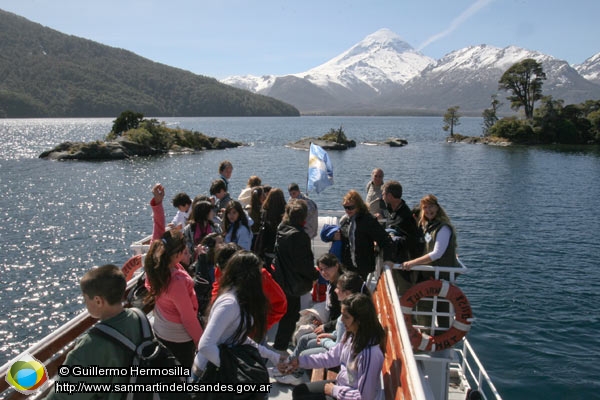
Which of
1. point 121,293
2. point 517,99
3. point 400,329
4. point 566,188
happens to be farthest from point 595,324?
point 517,99

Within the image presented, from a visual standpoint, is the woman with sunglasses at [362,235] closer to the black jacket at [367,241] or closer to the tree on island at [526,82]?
the black jacket at [367,241]

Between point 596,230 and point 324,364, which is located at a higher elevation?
point 324,364

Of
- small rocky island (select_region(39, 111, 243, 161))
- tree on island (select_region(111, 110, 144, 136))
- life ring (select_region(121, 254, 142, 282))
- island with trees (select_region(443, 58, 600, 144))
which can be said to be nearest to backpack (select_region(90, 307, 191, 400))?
life ring (select_region(121, 254, 142, 282))

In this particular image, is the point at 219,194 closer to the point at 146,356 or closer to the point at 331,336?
the point at 331,336

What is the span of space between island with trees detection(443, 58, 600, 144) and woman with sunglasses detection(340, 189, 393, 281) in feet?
280

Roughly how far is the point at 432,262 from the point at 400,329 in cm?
205

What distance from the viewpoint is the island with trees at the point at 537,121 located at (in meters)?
84.3

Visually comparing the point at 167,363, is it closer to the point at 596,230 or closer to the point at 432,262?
the point at 432,262

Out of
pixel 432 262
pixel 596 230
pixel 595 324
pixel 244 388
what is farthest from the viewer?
pixel 596 230

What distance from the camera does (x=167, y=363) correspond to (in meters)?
3.29

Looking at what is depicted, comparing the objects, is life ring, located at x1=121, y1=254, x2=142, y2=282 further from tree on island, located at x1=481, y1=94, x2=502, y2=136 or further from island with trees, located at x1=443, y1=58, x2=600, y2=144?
tree on island, located at x1=481, y1=94, x2=502, y2=136

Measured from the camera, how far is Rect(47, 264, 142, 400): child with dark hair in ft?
9.73

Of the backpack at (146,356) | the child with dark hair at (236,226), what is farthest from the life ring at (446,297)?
the backpack at (146,356)

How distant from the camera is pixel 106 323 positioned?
3.10m
